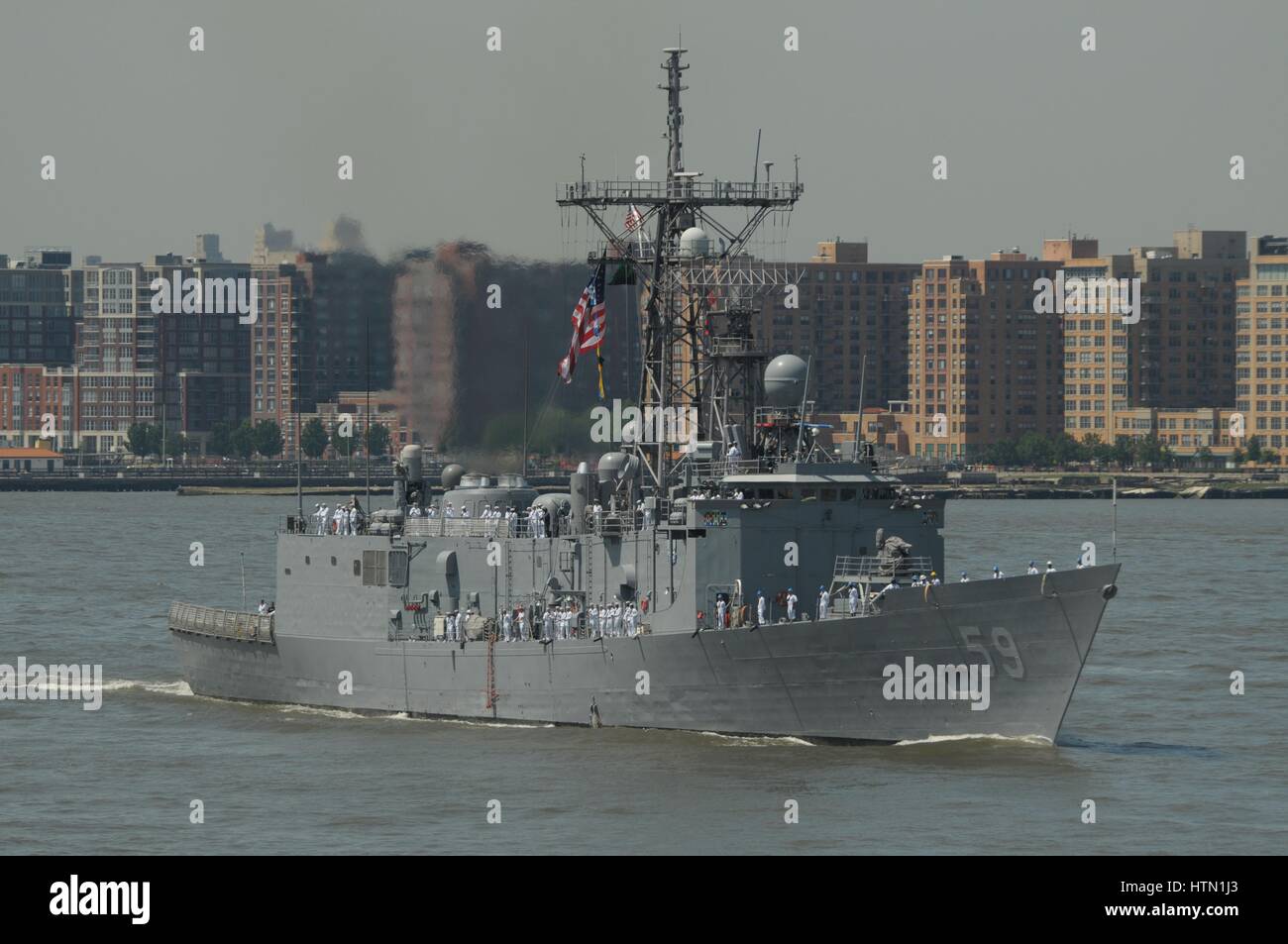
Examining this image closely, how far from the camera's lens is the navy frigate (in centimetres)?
4122

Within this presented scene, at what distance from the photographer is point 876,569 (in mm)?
43844

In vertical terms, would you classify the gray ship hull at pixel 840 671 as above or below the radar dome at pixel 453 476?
below

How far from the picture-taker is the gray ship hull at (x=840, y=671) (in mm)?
40469

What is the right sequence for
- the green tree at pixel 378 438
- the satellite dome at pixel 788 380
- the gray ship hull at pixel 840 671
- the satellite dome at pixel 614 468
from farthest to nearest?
the green tree at pixel 378 438 < the satellite dome at pixel 614 468 < the satellite dome at pixel 788 380 < the gray ship hull at pixel 840 671

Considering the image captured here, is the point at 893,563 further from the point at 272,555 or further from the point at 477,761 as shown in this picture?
the point at 272,555

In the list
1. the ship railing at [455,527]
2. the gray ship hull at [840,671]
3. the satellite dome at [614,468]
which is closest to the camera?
the gray ship hull at [840,671]

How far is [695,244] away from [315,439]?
14204cm

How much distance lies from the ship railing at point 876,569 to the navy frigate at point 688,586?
65 millimetres

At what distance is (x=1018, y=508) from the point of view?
184 meters

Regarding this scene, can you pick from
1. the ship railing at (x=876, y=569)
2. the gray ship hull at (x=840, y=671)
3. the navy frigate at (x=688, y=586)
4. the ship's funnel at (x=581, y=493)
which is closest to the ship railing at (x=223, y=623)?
the navy frigate at (x=688, y=586)

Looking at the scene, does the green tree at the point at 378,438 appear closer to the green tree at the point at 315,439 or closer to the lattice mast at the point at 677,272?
the green tree at the point at 315,439
